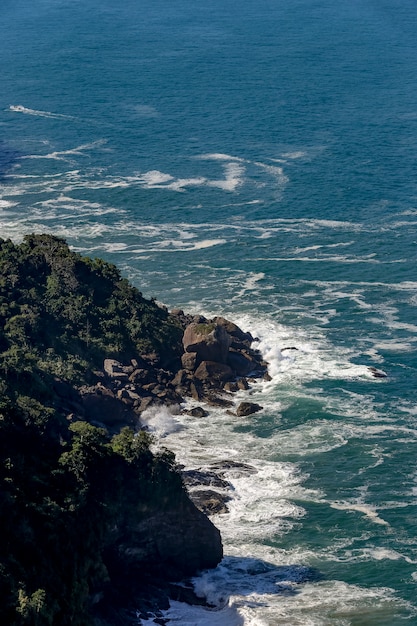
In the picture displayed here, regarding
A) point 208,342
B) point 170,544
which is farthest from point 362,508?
point 208,342

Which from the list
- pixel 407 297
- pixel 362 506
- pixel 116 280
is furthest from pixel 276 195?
pixel 362 506

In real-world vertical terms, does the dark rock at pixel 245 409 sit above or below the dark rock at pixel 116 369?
below

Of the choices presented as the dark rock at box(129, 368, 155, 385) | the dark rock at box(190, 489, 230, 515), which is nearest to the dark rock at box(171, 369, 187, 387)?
the dark rock at box(129, 368, 155, 385)

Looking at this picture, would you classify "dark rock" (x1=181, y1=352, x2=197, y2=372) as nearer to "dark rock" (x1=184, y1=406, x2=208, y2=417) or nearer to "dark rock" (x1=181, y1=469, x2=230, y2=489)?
"dark rock" (x1=184, y1=406, x2=208, y2=417)

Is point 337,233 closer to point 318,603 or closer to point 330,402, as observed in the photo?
point 330,402

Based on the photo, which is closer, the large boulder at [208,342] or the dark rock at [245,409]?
the dark rock at [245,409]

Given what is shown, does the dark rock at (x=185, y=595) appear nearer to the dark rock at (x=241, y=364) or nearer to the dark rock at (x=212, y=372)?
the dark rock at (x=212, y=372)

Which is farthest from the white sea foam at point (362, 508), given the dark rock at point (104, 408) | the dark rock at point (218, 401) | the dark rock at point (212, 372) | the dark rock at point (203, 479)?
the dark rock at point (212, 372)
